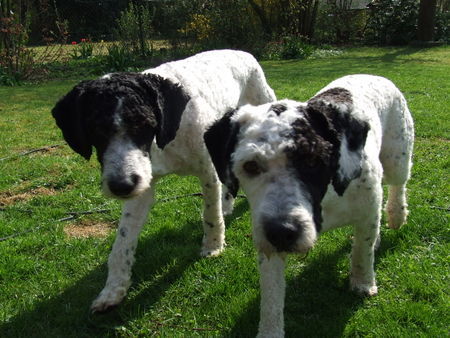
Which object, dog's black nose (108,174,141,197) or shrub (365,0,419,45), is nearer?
dog's black nose (108,174,141,197)

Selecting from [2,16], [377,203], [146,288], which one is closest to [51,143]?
[146,288]

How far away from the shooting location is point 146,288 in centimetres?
357

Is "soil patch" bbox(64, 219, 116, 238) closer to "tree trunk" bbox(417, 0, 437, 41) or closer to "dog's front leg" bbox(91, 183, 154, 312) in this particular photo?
"dog's front leg" bbox(91, 183, 154, 312)

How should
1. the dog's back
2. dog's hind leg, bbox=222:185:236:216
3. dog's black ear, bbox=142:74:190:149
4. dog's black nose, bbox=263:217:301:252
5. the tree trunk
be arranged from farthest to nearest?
the tree trunk < dog's hind leg, bbox=222:185:236:216 < the dog's back < dog's black ear, bbox=142:74:190:149 < dog's black nose, bbox=263:217:301:252

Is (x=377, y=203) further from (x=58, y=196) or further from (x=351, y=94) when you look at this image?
(x=58, y=196)

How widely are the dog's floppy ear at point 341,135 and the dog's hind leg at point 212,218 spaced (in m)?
1.50

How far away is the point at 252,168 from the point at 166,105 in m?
1.26

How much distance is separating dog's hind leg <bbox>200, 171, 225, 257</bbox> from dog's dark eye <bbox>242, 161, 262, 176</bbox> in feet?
4.84

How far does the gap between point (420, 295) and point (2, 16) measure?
1380 cm

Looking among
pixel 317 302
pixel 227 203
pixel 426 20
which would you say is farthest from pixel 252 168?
pixel 426 20

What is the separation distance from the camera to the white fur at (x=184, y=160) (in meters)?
3.05

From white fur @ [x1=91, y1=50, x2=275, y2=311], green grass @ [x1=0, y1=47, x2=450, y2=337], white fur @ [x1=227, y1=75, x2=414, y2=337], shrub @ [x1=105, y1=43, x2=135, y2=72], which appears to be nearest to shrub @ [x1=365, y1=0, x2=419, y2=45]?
shrub @ [x1=105, y1=43, x2=135, y2=72]

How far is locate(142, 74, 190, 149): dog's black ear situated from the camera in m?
3.41

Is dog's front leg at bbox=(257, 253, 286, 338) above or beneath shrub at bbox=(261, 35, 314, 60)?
above
